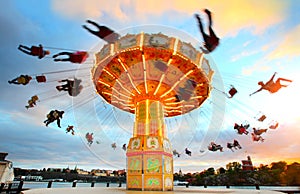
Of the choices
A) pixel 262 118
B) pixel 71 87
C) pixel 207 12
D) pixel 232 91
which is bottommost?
pixel 262 118

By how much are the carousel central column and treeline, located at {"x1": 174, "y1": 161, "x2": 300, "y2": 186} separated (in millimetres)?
39043

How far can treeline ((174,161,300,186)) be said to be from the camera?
171 ft

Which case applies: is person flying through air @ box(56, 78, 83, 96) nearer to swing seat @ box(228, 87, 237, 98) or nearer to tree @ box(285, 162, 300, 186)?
swing seat @ box(228, 87, 237, 98)

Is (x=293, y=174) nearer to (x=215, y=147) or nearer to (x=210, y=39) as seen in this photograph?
(x=215, y=147)

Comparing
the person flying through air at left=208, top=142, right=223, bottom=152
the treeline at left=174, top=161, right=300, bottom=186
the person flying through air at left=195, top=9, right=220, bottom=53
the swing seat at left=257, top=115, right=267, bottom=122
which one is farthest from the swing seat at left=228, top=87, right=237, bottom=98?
the treeline at left=174, top=161, right=300, bottom=186

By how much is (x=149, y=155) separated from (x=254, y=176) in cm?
5651

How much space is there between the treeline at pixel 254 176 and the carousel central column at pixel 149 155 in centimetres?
3904

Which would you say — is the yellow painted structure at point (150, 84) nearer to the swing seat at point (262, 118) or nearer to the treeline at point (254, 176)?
the swing seat at point (262, 118)

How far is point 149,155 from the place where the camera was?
12.8 metres

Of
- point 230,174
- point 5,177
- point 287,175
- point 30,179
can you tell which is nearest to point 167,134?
point 5,177

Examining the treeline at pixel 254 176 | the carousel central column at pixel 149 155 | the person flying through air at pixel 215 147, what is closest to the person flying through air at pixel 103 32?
the carousel central column at pixel 149 155

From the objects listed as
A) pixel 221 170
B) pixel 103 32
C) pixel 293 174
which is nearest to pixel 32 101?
pixel 103 32

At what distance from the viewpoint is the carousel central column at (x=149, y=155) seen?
41.3 ft

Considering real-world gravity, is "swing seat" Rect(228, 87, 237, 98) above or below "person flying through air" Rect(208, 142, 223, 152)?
above
